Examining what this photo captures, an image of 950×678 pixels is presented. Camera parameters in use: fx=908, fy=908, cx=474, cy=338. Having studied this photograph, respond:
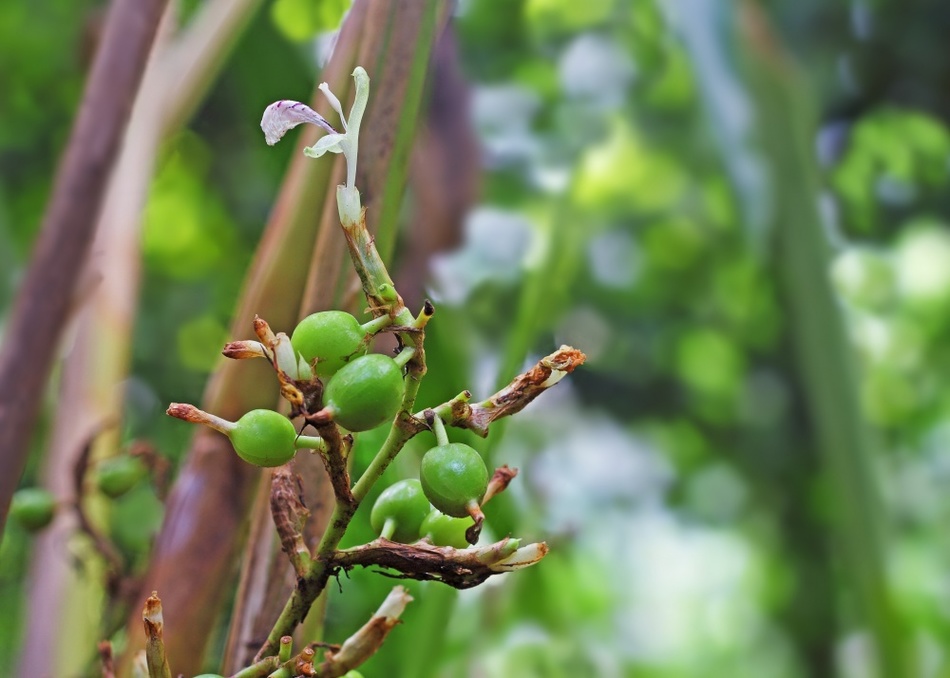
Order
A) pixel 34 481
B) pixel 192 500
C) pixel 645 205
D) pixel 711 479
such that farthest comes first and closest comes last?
pixel 711 479 < pixel 645 205 < pixel 34 481 < pixel 192 500

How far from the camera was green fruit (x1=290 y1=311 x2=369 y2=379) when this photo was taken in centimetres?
20

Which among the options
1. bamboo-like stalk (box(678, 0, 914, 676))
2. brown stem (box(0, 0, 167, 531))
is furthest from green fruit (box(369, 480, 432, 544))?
bamboo-like stalk (box(678, 0, 914, 676))

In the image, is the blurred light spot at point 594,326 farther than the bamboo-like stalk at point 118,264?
Yes

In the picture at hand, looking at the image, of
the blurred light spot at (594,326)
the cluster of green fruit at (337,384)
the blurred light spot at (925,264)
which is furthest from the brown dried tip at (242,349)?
the blurred light spot at (925,264)

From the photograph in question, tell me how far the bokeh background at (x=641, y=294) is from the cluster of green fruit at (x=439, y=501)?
99 mm

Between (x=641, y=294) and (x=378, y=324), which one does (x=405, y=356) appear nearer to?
(x=378, y=324)

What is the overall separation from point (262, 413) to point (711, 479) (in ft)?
4.63

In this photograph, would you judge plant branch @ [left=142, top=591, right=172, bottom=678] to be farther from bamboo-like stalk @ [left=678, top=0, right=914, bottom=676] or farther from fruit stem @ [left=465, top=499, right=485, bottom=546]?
bamboo-like stalk @ [left=678, top=0, right=914, bottom=676]

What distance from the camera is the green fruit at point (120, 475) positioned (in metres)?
0.49

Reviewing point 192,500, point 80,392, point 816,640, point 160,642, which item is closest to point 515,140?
point 80,392

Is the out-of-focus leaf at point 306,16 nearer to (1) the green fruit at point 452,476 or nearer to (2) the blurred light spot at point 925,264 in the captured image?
(1) the green fruit at point 452,476

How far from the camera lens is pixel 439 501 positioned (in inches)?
7.9

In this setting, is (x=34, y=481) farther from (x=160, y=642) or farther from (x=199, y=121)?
(x=160, y=642)

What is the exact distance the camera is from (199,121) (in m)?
0.61
